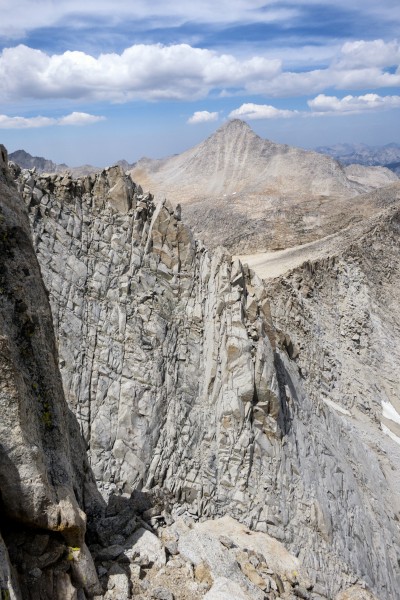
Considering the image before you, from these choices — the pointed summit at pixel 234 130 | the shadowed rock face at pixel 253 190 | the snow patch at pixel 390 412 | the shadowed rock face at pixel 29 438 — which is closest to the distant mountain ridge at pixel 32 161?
the shadowed rock face at pixel 253 190

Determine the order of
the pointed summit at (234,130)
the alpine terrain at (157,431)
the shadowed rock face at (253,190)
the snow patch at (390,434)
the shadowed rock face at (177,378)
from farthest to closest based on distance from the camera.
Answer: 1. the pointed summit at (234,130)
2. the shadowed rock face at (253,190)
3. the snow patch at (390,434)
4. the shadowed rock face at (177,378)
5. the alpine terrain at (157,431)

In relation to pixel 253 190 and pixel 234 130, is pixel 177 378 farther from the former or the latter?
pixel 234 130

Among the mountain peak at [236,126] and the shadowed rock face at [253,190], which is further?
the mountain peak at [236,126]

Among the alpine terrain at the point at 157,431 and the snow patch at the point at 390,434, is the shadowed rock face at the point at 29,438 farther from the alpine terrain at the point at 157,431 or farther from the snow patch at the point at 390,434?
the snow patch at the point at 390,434

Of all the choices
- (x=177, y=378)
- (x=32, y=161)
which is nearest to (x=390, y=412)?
(x=177, y=378)

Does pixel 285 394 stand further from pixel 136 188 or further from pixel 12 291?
pixel 12 291

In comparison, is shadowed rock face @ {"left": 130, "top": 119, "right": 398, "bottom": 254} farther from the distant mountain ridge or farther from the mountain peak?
the distant mountain ridge
